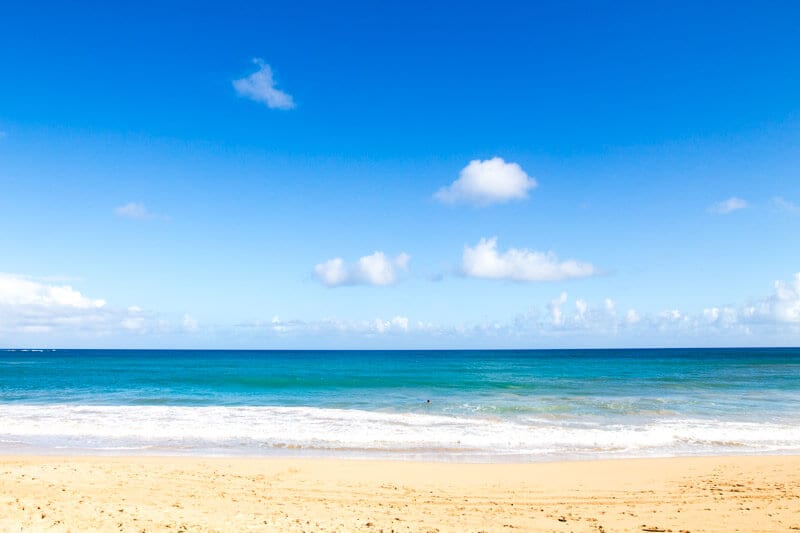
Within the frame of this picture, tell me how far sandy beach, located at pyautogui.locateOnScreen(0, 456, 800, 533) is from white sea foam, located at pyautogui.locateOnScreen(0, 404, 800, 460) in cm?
239

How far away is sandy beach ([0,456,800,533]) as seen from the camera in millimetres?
9416

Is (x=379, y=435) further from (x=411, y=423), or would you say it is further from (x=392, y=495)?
(x=392, y=495)

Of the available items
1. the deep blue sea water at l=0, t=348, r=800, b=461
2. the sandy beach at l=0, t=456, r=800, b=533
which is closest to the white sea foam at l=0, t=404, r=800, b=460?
the deep blue sea water at l=0, t=348, r=800, b=461

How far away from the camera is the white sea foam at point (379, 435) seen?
1811cm

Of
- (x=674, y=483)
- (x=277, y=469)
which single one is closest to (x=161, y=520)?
(x=277, y=469)

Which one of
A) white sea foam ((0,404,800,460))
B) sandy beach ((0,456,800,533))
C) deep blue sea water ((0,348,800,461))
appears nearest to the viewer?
sandy beach ((0,456,800,533))

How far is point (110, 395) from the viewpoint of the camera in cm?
3653

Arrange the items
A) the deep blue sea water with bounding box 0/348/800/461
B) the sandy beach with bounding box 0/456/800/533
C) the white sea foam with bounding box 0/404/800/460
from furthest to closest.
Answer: the deep blue sea water with bounding box 0/348/800/461 < the white sea foam with bounding box 0/404/800/460 < the sandy beach with bounding box 0/456/800/533

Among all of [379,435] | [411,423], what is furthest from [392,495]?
[411,423]

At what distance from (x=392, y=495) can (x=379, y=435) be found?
9231 mm

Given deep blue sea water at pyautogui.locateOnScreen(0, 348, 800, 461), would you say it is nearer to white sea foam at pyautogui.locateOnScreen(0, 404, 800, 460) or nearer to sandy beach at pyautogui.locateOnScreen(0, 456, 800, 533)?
white sea foam at pyautogui.locateOnScreen(0, 404, 800, 460)

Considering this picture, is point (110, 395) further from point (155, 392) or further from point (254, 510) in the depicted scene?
point (254, 510)

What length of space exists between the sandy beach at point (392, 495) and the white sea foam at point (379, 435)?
7.85 feet

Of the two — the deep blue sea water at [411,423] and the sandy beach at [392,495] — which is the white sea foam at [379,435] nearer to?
the deep blue sea water at [411,423]
